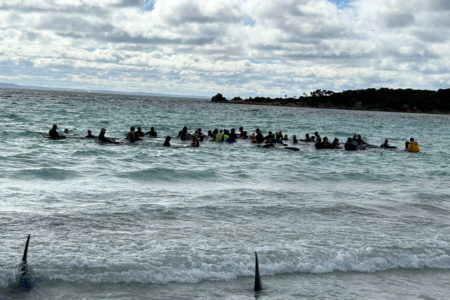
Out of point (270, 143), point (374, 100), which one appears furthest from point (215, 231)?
point (374, 100)

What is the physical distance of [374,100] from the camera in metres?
164

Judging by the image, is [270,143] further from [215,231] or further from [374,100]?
[374,100]

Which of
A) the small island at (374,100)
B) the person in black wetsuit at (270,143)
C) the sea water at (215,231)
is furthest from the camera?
the small island at (374,100)

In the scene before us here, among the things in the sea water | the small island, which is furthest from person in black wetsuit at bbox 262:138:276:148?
the small island

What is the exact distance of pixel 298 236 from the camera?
27.3 ft

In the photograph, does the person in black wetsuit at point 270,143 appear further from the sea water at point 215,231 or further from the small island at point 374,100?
the small island at point 374,100

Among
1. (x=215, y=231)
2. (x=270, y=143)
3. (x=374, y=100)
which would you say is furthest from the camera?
(x=374, y=100)

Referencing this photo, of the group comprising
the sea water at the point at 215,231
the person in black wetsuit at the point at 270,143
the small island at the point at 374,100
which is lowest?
the sea water at the point at 215,231

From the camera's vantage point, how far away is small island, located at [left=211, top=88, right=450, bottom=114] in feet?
486

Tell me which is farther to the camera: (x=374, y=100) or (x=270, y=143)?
(x=374, y=100)

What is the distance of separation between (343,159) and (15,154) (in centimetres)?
1498

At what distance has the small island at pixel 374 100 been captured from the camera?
486 ft

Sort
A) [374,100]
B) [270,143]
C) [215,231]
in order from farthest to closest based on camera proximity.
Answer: [374,100] → [270,143] → [215,231]

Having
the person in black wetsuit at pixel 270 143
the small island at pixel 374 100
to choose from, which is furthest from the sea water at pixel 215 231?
the small island at pixel 374 100
